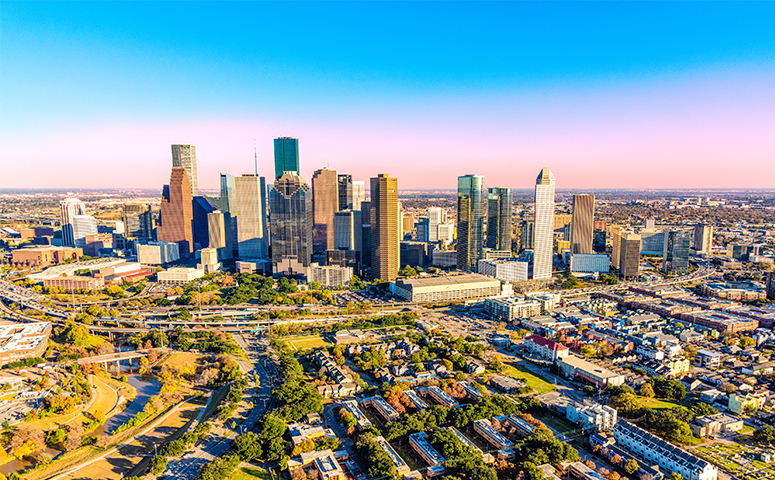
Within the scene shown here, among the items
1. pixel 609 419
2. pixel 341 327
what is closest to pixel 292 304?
pixel 341 327

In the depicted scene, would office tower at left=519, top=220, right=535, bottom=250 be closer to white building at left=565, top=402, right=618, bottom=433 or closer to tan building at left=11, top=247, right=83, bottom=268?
white building at left=565, top=402, right=618, bottom=433

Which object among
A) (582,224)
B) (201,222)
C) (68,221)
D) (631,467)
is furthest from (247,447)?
(68,221)

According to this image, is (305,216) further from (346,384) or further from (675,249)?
(675,249)

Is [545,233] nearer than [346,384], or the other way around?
[346,384]

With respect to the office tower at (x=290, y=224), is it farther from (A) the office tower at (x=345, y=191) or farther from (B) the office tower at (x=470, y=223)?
(B) the office tower at (x=470, y=223)

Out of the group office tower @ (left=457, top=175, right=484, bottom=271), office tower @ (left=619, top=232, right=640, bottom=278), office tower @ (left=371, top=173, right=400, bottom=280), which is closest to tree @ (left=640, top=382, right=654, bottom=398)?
office tower @ (left=371, top=173, right=400, bottom=280)

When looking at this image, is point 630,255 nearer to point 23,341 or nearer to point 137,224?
point 23,341

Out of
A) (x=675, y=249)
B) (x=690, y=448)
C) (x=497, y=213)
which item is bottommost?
(x=690, y=448)
